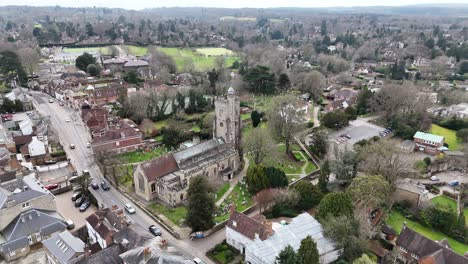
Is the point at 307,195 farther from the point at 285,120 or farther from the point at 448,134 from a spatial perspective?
the point at 448,134

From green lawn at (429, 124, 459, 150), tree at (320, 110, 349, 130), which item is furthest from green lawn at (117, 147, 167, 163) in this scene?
green lawn at (429, 124, 459, 150)

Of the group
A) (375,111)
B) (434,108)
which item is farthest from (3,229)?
(434,108)

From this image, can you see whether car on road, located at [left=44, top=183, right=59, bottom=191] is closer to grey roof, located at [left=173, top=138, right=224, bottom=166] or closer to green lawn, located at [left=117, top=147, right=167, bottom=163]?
green lawn, located at [left=117, top=147, right=167, bottom=163]

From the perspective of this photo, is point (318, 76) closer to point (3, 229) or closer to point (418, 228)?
point (418, 228)

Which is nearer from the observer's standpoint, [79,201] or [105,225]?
[105,225]

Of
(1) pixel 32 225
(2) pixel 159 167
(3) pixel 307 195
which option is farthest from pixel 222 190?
(1) pixel 32 225

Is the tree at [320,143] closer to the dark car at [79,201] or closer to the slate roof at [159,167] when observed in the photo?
the slate roof at [159,167]
